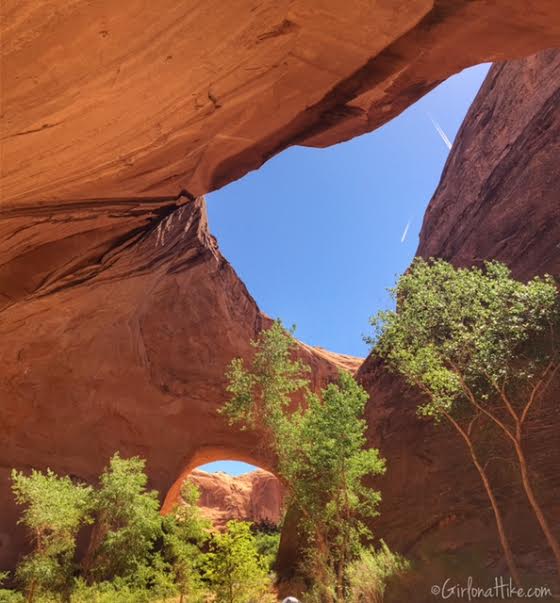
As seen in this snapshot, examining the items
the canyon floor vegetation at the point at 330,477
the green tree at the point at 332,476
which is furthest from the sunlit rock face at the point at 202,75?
the canyon floor vegetation at the point at 330,477

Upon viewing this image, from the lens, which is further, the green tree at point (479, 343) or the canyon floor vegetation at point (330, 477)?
the canyon floor vegetation at point (330, 477)

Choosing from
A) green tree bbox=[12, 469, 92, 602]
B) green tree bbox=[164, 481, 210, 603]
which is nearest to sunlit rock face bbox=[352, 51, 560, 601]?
green tree bbox=[164, 481, 210, 603]

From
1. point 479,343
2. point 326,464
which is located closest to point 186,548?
point 326,464

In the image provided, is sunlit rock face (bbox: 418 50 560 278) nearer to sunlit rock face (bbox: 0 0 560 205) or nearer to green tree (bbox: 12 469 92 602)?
sunlit rock face (bbox: 0 0 560 205)

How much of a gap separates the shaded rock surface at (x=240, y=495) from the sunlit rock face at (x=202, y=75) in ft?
137

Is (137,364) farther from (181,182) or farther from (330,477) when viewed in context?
(181,182)

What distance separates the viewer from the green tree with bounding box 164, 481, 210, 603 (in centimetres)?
1312

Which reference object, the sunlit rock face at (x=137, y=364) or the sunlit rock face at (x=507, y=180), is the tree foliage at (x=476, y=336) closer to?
the sunlit rock face at (x=507, y=180)

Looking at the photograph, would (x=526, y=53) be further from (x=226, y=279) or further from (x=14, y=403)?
(x=14, y=403)

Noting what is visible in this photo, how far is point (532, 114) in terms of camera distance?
20.3m

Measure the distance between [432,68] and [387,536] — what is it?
1344 cm

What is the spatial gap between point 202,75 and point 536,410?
1269 centimetres

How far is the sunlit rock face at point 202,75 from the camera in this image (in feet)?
15.3

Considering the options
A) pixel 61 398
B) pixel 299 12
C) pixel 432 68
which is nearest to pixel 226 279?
pixel 61 398
